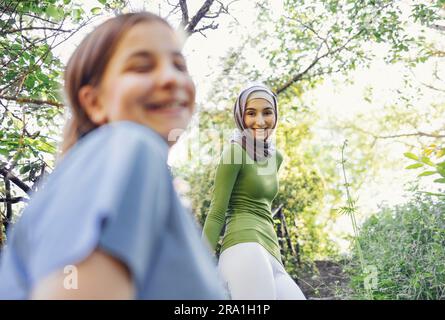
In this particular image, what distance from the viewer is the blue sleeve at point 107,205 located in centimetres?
43

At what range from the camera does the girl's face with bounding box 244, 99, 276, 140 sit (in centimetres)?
271

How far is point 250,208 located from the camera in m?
2.46

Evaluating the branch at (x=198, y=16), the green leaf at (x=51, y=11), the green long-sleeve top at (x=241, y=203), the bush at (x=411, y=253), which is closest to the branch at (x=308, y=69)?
the bush at (x=411, y=253)

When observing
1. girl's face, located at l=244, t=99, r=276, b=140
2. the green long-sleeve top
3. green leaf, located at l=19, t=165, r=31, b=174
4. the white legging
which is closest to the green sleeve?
the green long-sleeve top

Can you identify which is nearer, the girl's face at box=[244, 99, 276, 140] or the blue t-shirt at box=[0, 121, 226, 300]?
the blue t-shirt at box=[0, 121, 226, 300]

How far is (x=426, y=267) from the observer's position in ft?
12.0

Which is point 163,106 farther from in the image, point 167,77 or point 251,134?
point 251,134

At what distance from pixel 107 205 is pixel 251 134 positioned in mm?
2272

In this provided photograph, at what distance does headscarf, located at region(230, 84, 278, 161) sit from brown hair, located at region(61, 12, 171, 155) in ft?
6.10

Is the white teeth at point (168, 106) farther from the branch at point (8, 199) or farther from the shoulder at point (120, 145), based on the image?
the branch at point (8, 199)

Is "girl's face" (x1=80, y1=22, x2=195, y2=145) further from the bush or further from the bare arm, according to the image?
the bush

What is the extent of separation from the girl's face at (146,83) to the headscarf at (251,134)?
75.5 inches

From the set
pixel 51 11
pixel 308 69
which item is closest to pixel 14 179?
pixel 51 11

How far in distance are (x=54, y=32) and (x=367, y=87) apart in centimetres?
527
